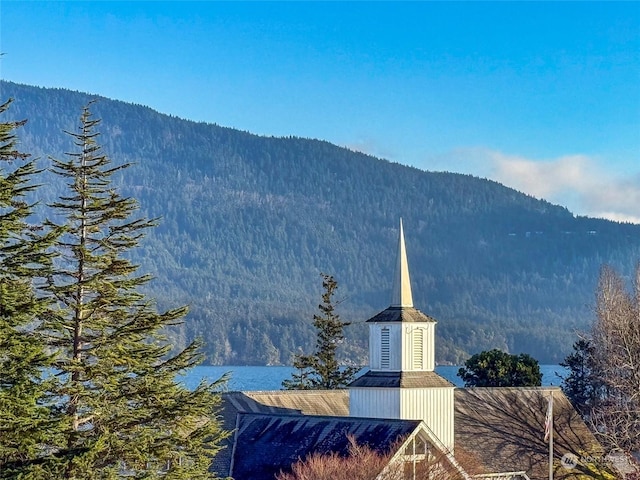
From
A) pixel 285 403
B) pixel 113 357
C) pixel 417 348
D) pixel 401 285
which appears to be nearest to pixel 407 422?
pixel 417 348

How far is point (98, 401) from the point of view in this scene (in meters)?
25.1

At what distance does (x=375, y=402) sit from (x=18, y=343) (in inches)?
1138

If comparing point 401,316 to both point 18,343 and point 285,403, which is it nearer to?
point 285,403

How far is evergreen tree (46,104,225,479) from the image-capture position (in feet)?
82.5

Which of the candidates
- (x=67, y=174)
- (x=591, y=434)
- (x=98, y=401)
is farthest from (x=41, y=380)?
(x=591, y=434)

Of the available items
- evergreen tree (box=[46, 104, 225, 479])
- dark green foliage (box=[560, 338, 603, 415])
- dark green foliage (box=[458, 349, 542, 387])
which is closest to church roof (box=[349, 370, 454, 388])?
evergreen tree (box=[46, 104, 225, 479])

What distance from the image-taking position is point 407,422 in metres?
44.8

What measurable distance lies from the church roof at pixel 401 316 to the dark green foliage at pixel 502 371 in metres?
30.7

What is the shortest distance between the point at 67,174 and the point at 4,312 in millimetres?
4395

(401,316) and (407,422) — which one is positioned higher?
(401,316)

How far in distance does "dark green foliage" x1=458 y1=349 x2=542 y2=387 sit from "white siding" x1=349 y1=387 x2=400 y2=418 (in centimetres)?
3222

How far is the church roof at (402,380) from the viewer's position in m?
50.9

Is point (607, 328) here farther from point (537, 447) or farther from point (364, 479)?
point (364, 479)

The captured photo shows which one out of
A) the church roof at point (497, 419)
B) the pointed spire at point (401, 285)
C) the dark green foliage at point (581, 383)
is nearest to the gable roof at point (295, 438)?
the church roof at point (497, 419)
